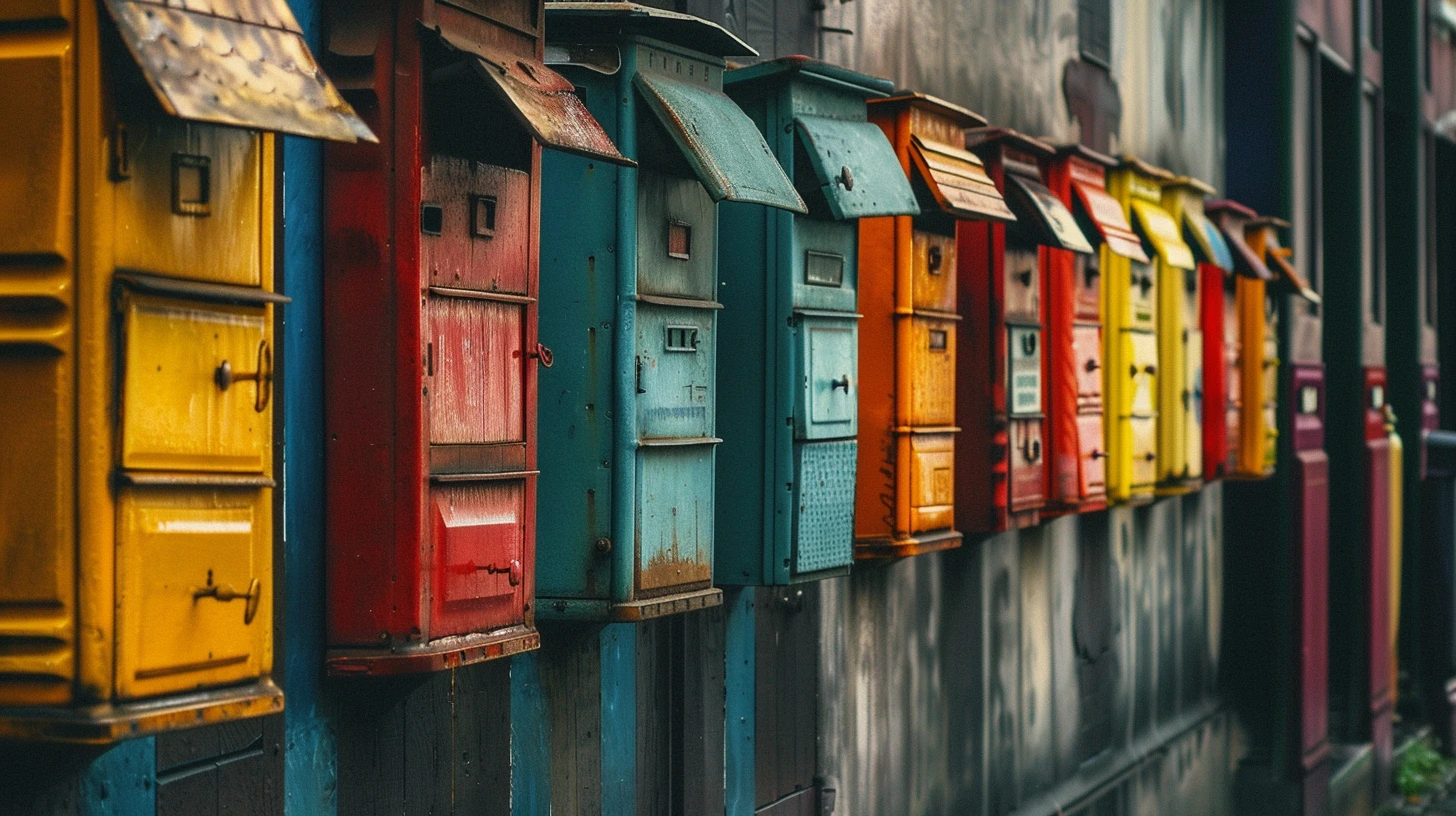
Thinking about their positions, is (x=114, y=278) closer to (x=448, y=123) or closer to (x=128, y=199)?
(x=128, y=199)

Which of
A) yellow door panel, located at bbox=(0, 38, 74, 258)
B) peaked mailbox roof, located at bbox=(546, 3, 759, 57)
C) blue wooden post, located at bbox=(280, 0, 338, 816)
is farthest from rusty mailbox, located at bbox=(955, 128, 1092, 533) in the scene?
yellow door panel, located at bbox=(0, 38, 74, 258)

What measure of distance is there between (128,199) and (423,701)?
170 cm

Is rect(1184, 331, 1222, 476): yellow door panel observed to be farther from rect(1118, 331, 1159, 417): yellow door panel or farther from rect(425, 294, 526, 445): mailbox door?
rect(425, 294, 526, 445): mailbox door

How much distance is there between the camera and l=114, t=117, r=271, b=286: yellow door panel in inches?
123

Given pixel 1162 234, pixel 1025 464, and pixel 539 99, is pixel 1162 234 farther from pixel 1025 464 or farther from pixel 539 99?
pixel 539 99

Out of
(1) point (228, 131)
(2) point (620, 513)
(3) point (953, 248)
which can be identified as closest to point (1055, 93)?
(3) point (953, 248)

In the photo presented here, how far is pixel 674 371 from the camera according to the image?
4859mm

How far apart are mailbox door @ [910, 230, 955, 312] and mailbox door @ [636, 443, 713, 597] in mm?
1323

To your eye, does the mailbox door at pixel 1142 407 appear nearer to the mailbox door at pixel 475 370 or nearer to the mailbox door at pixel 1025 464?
the mailbox door at pixel 1025 464

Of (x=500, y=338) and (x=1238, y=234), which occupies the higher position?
(x=1238, y=234)

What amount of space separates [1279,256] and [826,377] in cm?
604

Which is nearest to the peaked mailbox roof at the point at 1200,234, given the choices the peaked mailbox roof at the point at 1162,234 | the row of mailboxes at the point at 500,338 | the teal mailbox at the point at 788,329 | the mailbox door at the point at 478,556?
the peaked mailbox roof at the point at 1162,234

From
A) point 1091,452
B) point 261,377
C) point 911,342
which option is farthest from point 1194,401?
point 261,377

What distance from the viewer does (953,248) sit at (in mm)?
6332
